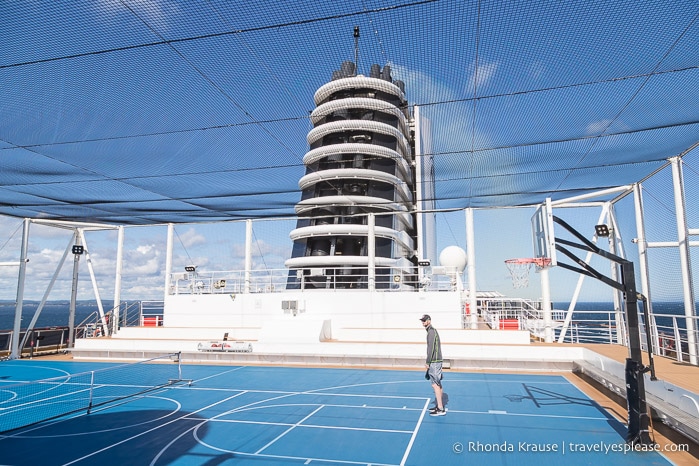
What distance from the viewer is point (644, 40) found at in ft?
20.7

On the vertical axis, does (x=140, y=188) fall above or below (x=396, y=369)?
above

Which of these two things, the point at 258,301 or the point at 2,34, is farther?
the point at 258,301

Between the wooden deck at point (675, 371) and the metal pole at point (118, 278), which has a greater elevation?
the metal pole at point (118, 278)

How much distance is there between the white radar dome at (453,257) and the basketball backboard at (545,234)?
57.7ft

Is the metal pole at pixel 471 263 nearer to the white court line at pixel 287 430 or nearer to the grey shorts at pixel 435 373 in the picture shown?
the grey shorts at pixel 435 373

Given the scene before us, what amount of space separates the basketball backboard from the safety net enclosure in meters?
2.35

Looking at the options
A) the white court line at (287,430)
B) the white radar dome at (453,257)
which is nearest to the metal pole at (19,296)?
the white court line at (287,430)

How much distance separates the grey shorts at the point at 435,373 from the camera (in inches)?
284

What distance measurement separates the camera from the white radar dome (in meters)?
25.3

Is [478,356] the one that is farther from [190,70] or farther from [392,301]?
[190,70]

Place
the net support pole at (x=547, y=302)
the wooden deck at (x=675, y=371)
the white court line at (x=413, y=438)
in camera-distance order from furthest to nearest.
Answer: the net support pole at (x=547, y=302) → the wooden deck at (x=675, y=371) → the white court line at (x=413, y=438)

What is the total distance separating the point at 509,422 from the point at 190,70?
24.9ft

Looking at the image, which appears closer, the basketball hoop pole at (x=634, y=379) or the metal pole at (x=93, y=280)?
the basketball hoop pole at (x=634, y=379)

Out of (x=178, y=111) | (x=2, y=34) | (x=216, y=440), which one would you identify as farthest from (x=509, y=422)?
(x=2, y=34)
